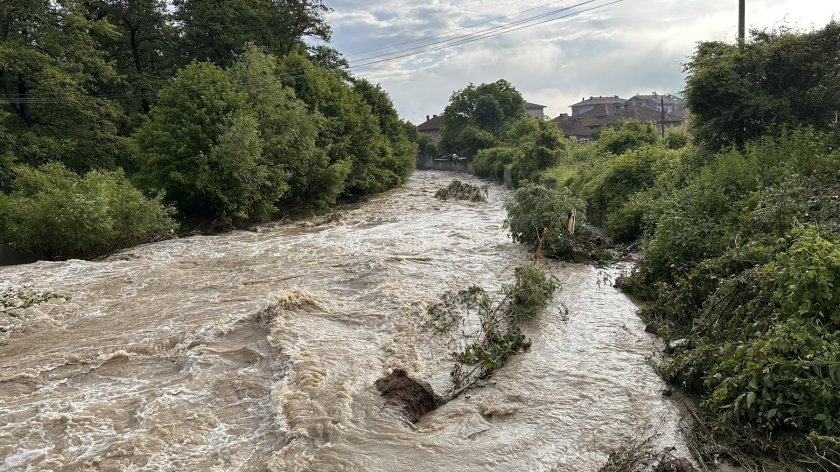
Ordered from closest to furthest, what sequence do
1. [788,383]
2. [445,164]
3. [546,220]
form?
[788,383], [546,220], [445,164]

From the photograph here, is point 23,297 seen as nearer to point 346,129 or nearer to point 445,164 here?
point 346,129

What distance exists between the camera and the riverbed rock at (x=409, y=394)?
6.13 m

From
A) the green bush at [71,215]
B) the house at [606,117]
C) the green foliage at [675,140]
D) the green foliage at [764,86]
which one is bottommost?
the green bush at [71,215]

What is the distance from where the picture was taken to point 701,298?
334 inches

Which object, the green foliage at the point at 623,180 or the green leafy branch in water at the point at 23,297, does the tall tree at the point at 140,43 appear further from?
the green foliage at the point at 623,180

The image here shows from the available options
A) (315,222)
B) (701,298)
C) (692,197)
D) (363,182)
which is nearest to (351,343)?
(701,298)

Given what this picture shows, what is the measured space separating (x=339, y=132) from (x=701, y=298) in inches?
1041

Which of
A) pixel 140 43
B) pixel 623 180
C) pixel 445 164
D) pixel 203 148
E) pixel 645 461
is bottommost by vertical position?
pixel 645 461

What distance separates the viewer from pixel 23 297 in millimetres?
10070

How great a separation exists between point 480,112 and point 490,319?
219 feet

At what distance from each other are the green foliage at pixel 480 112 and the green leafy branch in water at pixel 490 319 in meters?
60.0

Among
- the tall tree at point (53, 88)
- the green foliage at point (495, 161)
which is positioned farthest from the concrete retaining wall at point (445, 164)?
the tall tree at point (53, 88)

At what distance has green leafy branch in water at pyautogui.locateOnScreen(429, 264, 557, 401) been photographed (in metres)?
7.24

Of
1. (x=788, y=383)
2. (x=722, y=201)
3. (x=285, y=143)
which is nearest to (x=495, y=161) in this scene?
(x=285, y=143)
